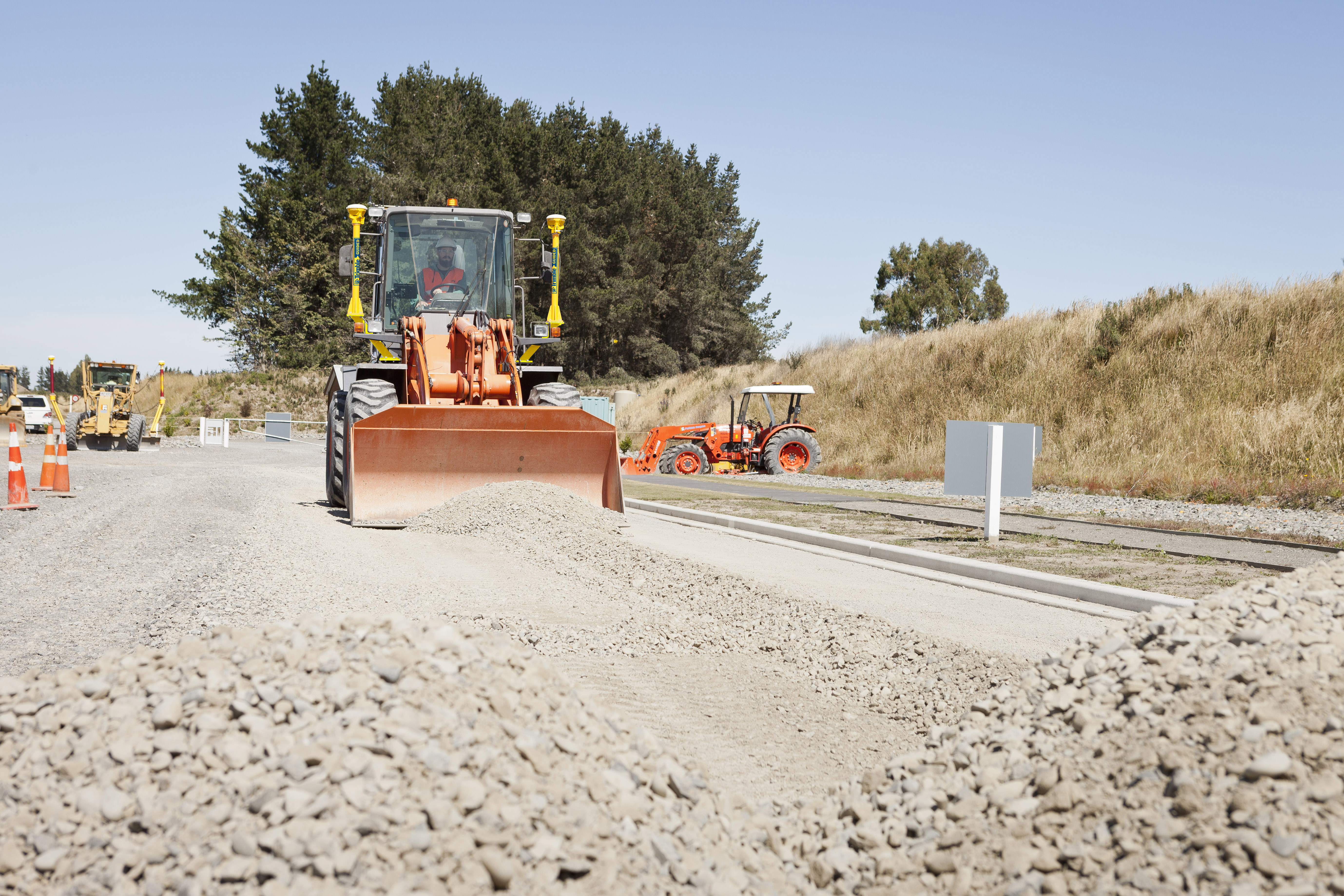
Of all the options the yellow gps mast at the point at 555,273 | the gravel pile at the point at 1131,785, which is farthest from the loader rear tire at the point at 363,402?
the gravel pile at the point at 1131,785

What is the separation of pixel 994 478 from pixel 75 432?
30.2 metres

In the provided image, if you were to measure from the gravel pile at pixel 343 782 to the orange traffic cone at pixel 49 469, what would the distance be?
11.9 m

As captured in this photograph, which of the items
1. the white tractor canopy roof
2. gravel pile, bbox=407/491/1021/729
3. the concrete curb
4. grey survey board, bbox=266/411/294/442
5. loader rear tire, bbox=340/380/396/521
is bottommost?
gravel pile, bbox=407/491/1021/729

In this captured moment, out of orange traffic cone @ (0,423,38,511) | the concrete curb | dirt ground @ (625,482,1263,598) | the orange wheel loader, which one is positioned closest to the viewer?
the concrete curb

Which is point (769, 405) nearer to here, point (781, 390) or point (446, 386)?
point (781, 390)

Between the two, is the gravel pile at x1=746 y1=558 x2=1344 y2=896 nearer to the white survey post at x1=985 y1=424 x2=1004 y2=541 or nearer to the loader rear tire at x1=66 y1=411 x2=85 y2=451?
the white survey post at x1=985 y1=424 x2=1004 y2=541

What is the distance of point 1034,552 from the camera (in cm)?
890

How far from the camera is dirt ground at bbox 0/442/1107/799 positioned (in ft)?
14.3

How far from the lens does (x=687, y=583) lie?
722 centimetres

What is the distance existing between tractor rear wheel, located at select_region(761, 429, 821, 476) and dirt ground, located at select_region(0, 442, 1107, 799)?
10.6 meters

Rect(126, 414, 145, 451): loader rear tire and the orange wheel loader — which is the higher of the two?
the orange wheel loader

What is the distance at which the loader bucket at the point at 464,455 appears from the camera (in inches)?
411

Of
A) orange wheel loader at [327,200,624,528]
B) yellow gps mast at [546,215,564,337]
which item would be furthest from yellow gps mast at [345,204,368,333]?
yellow gps mast at [546,215,564,337]

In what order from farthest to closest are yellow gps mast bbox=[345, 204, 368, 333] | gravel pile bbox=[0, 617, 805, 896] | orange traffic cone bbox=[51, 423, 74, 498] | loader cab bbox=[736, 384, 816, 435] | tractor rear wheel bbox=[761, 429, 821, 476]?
1. loader cab bbox=[736, 384, 816, 435]
2. tractor rear wheel bbox=[761, 429, 821, 476]
3. orange traffic cone bbox=[51, 423, 74, 498]
4. yellow gps mast bbox=[345, 204, 368, 333]
5. gravel pile bbox=[0, 617, 805, 896]
